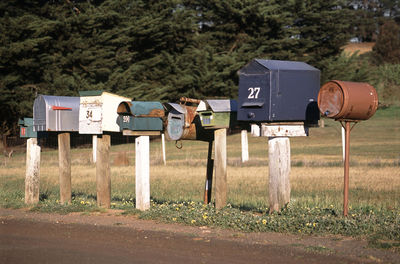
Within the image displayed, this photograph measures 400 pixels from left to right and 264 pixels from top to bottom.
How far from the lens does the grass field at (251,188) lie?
30.3 feet

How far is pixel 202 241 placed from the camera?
8.08 m

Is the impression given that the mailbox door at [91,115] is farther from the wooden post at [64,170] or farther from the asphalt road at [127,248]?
the asphalt road at [127,248]

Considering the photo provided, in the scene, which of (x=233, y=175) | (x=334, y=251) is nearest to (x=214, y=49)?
(x=233, y=175)

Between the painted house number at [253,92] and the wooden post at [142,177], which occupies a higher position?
the painted house number at [253,92]

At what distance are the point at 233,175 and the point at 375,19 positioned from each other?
229 feet

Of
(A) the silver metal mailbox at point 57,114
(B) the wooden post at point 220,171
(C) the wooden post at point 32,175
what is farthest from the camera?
(C) the wooden post at point 32,175

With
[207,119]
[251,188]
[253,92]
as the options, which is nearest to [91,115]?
[207,119]

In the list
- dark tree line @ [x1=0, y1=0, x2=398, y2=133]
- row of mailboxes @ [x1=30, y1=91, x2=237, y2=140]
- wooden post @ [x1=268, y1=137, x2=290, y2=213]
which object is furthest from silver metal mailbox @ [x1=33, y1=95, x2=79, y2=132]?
dark tree line @ [x1=0, y1=0, x2=398, y2=133]

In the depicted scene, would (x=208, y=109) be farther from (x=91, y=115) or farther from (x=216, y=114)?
(x=91, y=115)

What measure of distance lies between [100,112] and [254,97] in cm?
296

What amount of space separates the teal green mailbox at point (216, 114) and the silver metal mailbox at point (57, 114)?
108 inches

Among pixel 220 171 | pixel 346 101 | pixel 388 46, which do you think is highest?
pixel 388 46

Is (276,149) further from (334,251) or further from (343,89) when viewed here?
(334,251)

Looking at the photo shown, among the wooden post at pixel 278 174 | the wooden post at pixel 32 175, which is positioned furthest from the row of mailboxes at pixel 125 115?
the wooden post at pixel 278 174
